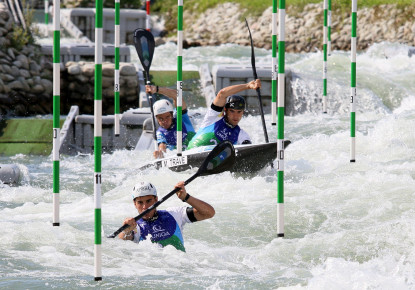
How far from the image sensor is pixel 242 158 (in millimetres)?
8336

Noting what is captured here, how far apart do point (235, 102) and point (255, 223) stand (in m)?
1.42

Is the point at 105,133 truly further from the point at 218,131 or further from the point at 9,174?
the point at 218,131

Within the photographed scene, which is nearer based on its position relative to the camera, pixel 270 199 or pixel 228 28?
pixel 270 199

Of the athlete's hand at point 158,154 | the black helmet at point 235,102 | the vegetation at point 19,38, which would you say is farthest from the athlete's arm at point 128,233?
the vegetation at point 19,38

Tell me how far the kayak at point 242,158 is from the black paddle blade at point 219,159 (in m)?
2.08

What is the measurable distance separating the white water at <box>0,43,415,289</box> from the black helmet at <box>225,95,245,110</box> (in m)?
0.74

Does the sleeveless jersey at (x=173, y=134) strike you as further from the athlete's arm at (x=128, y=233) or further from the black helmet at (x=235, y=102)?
the athlete's arm at (x=128, y=233)

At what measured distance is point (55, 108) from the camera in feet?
19.8

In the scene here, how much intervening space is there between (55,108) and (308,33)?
1674cm

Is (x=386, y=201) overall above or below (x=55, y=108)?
below

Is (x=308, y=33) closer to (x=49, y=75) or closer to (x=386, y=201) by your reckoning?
(x=49, y=75)

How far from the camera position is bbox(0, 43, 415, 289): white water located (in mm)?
5394

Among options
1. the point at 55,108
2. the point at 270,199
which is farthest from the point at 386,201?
the point at 55,108

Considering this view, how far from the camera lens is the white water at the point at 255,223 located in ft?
17.7
